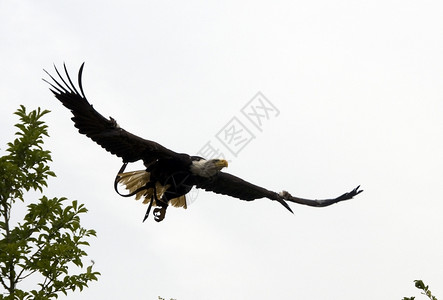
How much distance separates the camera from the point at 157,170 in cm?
716

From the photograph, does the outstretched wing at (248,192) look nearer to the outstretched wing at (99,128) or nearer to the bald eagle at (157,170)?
the bald eagle at (157,170)

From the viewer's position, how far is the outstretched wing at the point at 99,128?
6355 mm

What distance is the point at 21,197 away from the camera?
5.82 meters

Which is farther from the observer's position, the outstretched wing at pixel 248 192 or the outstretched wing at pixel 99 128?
the outstretched wing at pixel 248 192

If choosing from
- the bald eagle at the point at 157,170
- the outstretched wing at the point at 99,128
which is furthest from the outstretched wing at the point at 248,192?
the outstretched wing at the point at 99,128

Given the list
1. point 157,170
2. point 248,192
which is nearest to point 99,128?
point 157,170

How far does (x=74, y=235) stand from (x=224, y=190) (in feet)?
9.05

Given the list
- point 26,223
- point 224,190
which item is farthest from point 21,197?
point 224,190

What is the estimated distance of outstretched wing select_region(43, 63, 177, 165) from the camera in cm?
636

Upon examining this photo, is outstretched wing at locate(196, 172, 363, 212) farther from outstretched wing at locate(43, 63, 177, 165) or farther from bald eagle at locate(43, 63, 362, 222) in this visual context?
outstretched wing at locate(43, 63, 177, 165)

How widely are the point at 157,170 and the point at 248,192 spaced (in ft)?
5.00

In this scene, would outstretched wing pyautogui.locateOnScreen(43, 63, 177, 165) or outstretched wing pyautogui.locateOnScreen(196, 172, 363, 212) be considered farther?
outstretched wing pyautogui.locateOnScreen(196, 172, 363, 212)

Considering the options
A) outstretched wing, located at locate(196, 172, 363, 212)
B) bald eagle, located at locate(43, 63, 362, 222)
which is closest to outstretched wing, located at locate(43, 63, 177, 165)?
bald eagle, located at locate(43, 63, 362, 222)

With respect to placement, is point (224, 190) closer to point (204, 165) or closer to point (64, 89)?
point (204, 165)
